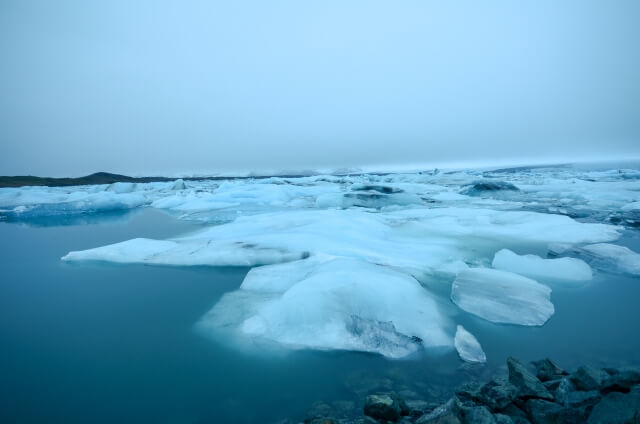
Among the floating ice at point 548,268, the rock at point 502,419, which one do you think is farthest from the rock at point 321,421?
the floating ice at point 548,268

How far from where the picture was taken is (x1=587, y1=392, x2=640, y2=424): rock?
1312 millimetres

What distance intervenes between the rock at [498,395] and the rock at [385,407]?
17.4 inches

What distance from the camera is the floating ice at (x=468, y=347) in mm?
2250

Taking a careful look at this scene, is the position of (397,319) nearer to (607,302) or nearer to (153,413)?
(153,413)

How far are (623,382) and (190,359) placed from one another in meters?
2.65

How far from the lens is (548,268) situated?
387 centimetres

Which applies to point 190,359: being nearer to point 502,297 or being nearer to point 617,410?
point 617,410

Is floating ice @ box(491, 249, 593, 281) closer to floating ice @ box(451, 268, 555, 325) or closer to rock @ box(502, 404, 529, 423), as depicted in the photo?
floating ice @ box(451, 268, 555, 325)

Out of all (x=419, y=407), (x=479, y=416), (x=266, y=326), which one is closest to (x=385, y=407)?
(x=419, y=407)

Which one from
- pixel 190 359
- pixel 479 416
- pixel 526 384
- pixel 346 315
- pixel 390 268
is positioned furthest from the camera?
pixel 390 268

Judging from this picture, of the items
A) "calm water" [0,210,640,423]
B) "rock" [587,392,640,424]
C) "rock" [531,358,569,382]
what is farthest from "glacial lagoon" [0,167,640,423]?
"rock" [587,392,640,424]

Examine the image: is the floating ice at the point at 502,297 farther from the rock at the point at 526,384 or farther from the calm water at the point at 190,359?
the rock at the point at 526,384

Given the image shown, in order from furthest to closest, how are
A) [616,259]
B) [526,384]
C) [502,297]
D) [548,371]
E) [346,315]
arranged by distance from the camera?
[616,259] < [502,297] < [346,315] < [548,371] < [526,384]

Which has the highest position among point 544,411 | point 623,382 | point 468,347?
point 623,382
